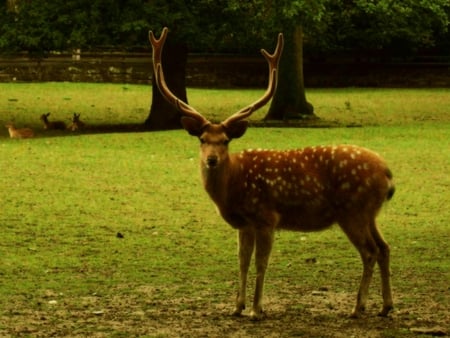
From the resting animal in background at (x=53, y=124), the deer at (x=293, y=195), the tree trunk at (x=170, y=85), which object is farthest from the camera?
the tree trunk at (x=170, y=85)

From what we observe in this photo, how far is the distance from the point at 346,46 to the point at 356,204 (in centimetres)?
3388

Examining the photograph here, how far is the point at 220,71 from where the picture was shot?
134 ft

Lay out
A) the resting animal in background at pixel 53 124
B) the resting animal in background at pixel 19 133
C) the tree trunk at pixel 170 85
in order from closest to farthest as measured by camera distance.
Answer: the resting animal in background at pixel 19 133
the resting animal in background at pixel 53 124
the tree trunk at pixel 170 85

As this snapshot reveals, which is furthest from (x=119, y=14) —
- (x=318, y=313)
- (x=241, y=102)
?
(x=318, y=313)

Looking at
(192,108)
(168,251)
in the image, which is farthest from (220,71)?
(192,108)

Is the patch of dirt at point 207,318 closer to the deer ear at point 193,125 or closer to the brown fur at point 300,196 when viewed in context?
the brown fur at point 300,196

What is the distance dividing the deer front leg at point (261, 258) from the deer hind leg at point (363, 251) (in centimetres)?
51

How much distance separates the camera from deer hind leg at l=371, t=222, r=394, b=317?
7883 mm

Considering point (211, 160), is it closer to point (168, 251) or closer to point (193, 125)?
point (193, 125)

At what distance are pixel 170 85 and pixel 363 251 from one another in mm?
16172

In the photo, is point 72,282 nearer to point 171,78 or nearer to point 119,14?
point 119,14

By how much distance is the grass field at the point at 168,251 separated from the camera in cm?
777

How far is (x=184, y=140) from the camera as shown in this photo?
795 inches

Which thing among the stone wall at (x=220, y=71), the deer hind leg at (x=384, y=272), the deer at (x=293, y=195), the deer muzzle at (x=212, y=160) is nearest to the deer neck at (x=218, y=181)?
the deer at (x=293, y=195)
